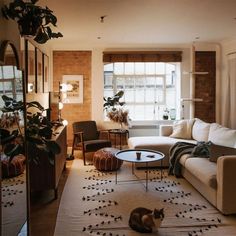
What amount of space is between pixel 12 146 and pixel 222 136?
3.58m

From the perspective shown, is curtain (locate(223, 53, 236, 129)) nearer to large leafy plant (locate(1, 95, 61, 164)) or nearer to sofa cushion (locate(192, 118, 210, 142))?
sofa cushion (locate(192, 118, 210, 142))

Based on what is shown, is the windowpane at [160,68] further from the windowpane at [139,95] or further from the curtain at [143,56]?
the windowpane at [139,95]

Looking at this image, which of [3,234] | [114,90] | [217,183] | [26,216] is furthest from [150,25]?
[3,234]

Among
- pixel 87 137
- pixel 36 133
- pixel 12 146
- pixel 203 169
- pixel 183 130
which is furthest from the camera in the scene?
pixel 87 137

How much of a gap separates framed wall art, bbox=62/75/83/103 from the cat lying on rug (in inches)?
169

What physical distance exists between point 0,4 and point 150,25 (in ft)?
11.4

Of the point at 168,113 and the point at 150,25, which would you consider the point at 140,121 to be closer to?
the point at 168,113

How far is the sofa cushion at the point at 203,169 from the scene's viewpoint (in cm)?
344

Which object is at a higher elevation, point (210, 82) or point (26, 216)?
point (210, 82)

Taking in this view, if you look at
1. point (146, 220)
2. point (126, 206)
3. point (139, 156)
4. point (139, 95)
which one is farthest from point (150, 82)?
point (146, 220)

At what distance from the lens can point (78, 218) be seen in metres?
3.23

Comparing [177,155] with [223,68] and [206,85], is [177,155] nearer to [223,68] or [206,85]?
[206,85]

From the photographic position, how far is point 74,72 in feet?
22.4

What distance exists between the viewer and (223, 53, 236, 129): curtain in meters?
6.34
